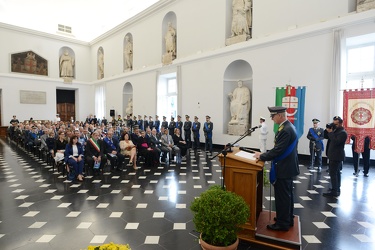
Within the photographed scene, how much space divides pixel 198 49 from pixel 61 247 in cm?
1062

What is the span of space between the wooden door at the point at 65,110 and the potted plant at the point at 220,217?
21855 millimetres

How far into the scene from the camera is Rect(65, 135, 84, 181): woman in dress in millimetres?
5823

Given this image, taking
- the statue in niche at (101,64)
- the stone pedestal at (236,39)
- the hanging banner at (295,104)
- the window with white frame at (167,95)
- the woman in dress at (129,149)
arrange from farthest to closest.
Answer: the statue in niche at (101,64) → the window with white frame at (167,95) → the stone pedestal at (236,39) → the hanging banner at (295,104) → the woman in dress at (129,149)

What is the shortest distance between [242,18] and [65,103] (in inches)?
702

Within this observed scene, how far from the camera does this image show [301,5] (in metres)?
8.07

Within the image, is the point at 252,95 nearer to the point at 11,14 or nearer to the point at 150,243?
the point at 150,243

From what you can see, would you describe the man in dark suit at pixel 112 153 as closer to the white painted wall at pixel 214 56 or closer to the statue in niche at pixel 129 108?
the white painted wall at pixel 214 56

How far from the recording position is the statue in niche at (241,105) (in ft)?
33.1

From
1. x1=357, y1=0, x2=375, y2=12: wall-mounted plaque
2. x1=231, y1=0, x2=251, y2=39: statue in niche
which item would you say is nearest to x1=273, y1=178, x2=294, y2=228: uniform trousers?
x1=357, y1=0, x2=375, y2=12: wall-mounted plaque

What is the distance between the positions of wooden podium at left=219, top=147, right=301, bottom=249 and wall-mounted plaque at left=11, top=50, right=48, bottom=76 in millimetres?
20609

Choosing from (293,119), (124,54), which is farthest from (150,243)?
(124,54)

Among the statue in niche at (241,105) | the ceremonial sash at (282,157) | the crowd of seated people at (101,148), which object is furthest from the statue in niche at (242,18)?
the ceremonial sash at (282,157)

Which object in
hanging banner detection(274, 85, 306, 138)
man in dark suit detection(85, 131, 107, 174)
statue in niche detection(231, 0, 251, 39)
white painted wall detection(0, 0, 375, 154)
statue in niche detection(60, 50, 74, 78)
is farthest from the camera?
statue in niche detection(60, 50, 74, 78)

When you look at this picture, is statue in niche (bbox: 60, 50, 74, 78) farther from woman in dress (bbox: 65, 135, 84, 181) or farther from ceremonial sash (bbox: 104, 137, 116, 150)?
woman in dress (bbox: 65, 135, 84, 181)
